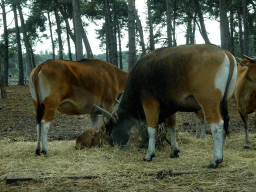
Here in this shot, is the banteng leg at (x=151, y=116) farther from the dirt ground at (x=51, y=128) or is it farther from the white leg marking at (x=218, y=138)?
the dirt ground at (x=51, y=128)

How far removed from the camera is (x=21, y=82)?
26344 millimetres

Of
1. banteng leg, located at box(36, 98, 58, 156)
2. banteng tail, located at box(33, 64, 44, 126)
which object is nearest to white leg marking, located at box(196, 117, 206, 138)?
banteng leg, located at box(36, 98, 58, 156)

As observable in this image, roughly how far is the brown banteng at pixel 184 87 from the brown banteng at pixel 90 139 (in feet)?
3.31

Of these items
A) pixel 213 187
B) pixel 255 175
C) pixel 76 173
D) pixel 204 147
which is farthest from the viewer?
pixel 204 147

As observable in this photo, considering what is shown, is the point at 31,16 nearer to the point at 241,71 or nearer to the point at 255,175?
the point at 241,71

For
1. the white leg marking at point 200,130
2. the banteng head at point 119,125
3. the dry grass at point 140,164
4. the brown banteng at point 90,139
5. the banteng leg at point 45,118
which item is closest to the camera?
the dry grass at point 140,164

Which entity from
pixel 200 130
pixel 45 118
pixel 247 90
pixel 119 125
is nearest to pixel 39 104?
pixel 45 118

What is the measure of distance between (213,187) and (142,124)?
7.74 feet

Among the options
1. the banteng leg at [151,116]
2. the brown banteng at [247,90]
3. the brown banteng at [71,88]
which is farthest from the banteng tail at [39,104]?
the brown banteng at [247,90]

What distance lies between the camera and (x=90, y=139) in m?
5.96

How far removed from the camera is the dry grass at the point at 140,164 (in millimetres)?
3648

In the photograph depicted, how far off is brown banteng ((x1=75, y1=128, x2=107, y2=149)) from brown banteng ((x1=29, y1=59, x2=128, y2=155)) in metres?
0.55

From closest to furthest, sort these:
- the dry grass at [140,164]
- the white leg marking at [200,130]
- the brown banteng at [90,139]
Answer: the dry grass at [140,164] < the brown banteng at [90,139] < the white leg marking at [200,130]

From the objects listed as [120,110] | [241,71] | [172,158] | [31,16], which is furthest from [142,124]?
[31,16]
